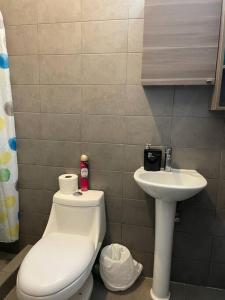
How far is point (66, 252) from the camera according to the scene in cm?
125

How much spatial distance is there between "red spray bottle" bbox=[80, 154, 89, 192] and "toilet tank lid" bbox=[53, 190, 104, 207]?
0.23 ft

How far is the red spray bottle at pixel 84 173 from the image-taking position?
157cm

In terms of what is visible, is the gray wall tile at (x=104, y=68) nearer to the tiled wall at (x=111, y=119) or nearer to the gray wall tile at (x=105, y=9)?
the tiled wall at (x=111, y=119)

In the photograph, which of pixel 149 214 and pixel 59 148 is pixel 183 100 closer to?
pixel 149 214

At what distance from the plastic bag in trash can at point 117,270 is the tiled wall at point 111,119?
0.13m

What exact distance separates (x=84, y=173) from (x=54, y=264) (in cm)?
62

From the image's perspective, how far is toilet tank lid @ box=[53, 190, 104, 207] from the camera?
1.49 metres

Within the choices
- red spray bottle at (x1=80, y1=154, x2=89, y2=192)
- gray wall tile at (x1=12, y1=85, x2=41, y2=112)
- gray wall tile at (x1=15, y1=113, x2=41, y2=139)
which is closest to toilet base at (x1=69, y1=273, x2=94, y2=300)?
red spray bottle at (x1=80, y1=154, x2=89, y2=192)

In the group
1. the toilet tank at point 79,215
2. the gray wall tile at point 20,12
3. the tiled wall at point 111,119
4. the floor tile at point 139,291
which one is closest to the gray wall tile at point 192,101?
the tiled wall at point 111,119

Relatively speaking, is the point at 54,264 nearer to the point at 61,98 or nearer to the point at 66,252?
the point at 66,252

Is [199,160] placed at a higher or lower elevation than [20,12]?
lower

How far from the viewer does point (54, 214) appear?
5.07 feet

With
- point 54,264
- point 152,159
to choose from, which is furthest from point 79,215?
point 152,159

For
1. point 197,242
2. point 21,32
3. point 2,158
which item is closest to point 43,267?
point 2,158
